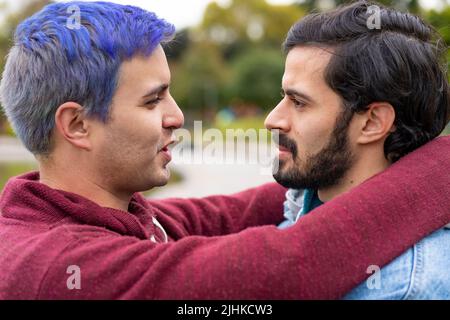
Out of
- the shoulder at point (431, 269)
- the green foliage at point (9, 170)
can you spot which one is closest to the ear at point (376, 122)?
the shoulder at point (431, 269)

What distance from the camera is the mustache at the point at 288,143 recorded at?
7.36 ft

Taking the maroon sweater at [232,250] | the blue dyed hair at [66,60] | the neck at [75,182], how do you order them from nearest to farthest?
the maroon sweater at [232,250], the blue dyed hair at [66,60], the neck at [75,182]

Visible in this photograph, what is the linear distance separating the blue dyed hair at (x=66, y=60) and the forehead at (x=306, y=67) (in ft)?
1.68

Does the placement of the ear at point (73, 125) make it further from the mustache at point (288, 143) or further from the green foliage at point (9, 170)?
the green foliage at point (9, 170)

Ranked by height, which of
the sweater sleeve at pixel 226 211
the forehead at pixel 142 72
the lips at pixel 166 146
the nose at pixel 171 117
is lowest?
the sweater sleeve at pixel 226 211

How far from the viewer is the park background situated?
34.4 feet

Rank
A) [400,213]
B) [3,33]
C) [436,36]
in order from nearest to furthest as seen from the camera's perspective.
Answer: [400,213]
[436,36]
[3,33]

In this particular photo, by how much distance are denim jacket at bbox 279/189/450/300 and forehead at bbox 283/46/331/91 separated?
69cm

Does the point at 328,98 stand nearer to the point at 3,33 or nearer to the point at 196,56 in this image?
the point at 3,33

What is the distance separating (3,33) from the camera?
22234mm

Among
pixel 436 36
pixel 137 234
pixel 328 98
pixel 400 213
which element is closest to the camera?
pixel 400 213

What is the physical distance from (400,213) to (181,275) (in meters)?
0.65

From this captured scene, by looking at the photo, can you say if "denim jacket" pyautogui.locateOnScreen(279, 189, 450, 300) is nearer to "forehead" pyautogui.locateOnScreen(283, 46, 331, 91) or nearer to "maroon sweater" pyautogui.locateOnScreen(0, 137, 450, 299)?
"maroon sweater" pyautogui.locateOnScreen(0, 137, 450, 299)
